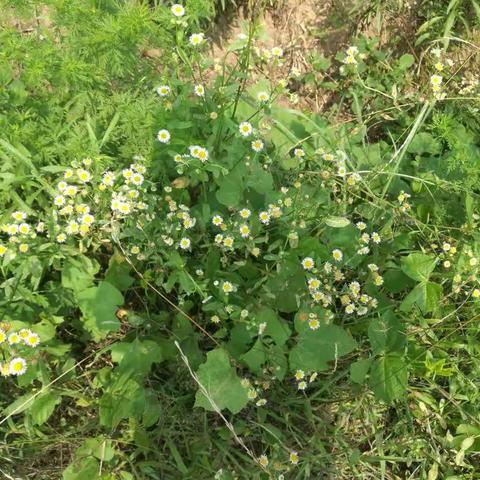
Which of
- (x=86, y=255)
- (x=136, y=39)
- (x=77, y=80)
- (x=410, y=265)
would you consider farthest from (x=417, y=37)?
(x=86, y=255)

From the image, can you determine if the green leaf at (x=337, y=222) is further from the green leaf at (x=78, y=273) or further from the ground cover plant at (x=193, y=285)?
the green leaf at (x=78, y=273)

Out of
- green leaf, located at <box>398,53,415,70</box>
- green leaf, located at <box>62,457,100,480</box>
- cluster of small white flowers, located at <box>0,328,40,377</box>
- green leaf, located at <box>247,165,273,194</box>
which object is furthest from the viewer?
green leaf, located at <box>398,53,415,70</box>

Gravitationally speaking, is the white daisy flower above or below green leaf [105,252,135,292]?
above

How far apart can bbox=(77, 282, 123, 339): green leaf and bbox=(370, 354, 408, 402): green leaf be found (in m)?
1.16

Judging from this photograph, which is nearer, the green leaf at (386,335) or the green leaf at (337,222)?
the green leaf at (337,222)

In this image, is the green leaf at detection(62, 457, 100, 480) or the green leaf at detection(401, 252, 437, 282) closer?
the green leaf at detection(62, 457, 100, 480)

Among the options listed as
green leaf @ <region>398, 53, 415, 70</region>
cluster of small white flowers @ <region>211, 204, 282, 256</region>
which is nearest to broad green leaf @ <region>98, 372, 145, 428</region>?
cluster of small white flowers @ <region>211, 204, 282, 256</region>

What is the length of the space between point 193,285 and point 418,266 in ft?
3.43

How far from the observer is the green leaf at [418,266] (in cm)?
238

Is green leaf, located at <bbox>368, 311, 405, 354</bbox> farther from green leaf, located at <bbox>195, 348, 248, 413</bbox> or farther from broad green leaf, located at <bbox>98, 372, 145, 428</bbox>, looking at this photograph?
broad green leaf, located at <bbox>98, 372, 145, 428</bbox>

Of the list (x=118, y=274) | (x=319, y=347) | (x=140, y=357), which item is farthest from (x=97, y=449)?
(x=319, y=347)

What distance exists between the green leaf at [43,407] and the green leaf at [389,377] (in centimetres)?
Result: 138

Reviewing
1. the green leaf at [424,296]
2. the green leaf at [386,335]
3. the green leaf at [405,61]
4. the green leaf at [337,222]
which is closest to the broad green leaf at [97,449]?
the green leaf at [386,335]

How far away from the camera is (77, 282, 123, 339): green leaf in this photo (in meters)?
2.19
